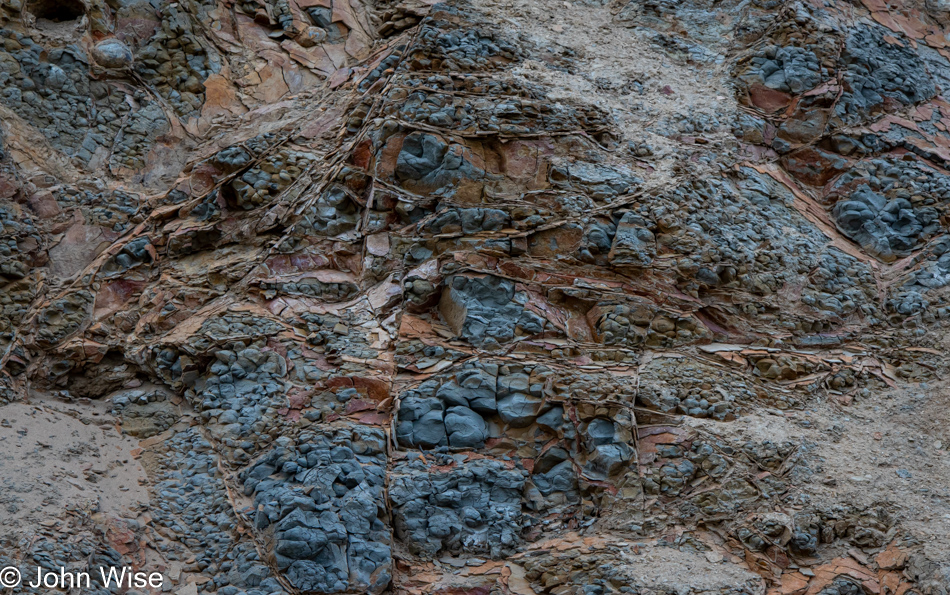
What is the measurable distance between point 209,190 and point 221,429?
2012 millimetres

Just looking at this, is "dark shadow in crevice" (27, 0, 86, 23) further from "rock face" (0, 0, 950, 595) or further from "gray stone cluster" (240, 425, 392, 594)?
"gray stone cluster" (240, 425, 392, 594)

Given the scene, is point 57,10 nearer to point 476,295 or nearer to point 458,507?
point 476,295

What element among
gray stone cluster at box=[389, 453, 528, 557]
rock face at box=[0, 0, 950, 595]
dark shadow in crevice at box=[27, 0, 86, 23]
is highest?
dark shadow in crevice at box=[27, 0, 86, 23]

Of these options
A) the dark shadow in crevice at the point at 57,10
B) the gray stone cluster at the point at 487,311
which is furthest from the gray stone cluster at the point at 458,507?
the dark shadow in crevice at the point at 57,10

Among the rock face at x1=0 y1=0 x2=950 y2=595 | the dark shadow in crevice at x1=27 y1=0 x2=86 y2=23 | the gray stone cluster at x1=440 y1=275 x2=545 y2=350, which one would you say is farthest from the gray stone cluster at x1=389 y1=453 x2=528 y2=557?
the dark shadow in crevice at x1=27 y1=0 x2=86 y2=23

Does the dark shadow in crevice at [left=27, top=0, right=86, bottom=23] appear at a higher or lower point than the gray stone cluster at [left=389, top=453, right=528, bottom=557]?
higher

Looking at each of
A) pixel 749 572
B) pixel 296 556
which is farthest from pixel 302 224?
pixel 749 572

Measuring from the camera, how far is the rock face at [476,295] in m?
5.06

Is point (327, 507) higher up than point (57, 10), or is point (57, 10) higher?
point (57, 10)

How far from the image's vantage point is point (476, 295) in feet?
19.4

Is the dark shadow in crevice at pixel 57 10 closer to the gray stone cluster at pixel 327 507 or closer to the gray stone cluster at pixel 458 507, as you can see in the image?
the gray stone cluster at pixel 327 507

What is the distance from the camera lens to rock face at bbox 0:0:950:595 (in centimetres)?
506

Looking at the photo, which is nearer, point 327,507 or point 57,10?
point 327,507

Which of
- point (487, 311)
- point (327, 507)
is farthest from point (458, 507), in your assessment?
point (487, 311)
